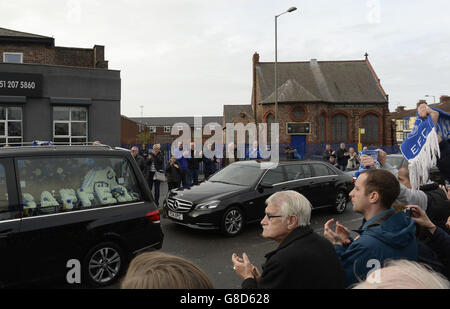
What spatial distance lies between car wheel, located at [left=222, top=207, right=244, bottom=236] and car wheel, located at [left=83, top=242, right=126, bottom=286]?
2800mm

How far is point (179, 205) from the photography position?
727cm

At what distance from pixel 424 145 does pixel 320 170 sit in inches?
253

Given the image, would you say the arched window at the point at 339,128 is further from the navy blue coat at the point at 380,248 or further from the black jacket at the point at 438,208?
the navy blue coat at the point at 380,248

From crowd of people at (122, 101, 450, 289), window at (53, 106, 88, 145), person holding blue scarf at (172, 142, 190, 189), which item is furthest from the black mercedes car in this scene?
window at (53, 106, 88, 145)

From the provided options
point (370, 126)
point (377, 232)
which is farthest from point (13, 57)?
point (370, 126)

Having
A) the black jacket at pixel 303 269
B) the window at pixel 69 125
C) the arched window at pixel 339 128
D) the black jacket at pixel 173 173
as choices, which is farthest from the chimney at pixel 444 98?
the black jacket at pixel 303 269

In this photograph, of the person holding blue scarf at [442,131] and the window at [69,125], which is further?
the window at [69,125]

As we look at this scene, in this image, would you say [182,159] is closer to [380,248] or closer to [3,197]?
[3,197]

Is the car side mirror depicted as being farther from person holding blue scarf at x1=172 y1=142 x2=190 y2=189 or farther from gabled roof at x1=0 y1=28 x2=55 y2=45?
gabled roof at x1=0 y1=28 x2=55 y2=45

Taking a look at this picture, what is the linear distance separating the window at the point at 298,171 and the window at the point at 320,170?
226 millimetres

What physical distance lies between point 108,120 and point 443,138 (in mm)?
20731

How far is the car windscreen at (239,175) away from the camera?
790cm

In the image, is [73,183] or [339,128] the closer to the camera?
[73,183]
